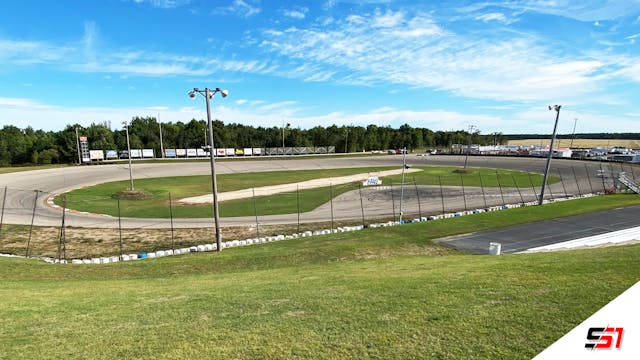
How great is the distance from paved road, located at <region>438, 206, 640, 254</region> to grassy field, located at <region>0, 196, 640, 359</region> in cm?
1086

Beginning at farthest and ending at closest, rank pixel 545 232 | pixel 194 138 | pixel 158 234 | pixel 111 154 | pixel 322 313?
pixel 194 138 → pixel 111 154 → pixel 158 234 → pixel 545 232 → pixel 322 313

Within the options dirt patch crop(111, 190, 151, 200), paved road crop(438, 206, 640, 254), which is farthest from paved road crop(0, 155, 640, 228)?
paved road crop(438, 206, 640, 254)

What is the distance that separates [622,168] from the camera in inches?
2931

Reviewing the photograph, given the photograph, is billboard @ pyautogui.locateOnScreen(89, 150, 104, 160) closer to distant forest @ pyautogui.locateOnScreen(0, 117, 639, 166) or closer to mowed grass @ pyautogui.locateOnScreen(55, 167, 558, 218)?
distant forest @ pyautogui.locateOnScreen(0, 117, 639, 166)

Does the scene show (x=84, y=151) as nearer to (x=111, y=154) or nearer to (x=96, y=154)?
(x=96, y=154)

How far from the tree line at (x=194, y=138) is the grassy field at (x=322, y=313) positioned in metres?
87.5

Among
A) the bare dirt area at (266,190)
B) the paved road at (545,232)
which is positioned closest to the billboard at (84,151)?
the bare dirt area at (266,190)

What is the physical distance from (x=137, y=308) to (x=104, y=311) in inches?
27.2

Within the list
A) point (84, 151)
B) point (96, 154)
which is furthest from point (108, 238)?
point (96, 154)

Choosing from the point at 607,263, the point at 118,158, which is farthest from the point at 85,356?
the point at 118,158

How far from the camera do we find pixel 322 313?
7113mm

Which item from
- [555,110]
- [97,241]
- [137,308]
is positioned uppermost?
[555,110]

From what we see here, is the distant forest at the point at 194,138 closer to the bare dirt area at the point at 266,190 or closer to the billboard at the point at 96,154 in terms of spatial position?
the billboard at the point at 96,154

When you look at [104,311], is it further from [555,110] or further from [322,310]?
[555,110]
